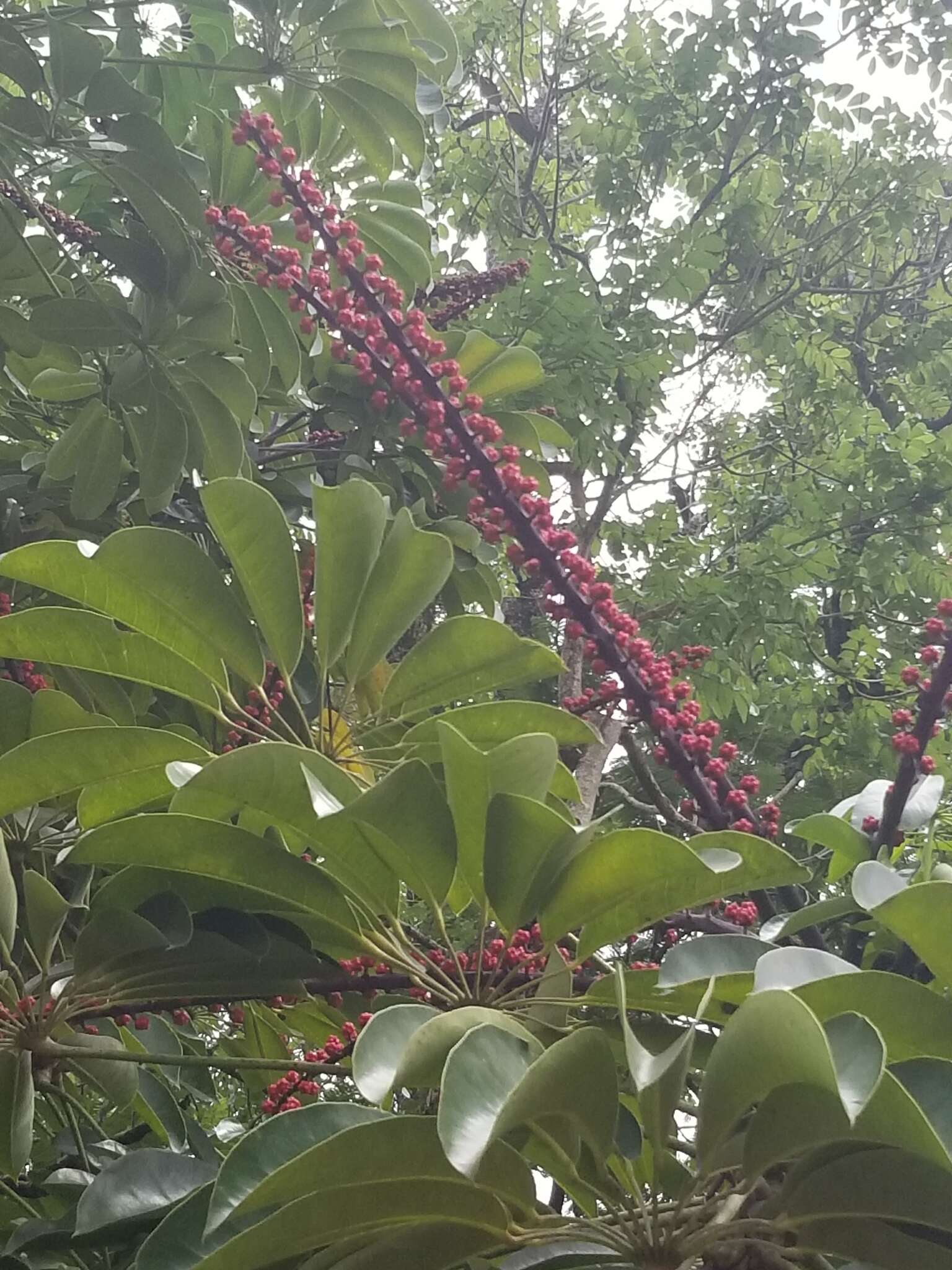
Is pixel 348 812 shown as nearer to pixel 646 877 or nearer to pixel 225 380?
pixel 646 877

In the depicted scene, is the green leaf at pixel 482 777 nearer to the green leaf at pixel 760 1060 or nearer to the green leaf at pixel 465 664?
the green leaf at pixel 760 1060

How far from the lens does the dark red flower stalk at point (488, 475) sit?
3.14 feet

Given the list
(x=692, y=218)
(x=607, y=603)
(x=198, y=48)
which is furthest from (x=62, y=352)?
(x=692, y=218)

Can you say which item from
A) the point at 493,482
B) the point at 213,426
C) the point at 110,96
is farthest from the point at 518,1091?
the point at 110,96

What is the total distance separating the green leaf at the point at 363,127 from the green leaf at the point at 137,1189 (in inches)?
56.0

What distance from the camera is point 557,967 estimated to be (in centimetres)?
77

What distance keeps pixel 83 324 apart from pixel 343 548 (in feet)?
2.46

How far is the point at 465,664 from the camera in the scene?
1028 millimetres

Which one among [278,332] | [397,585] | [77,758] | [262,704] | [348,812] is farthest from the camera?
[278,332]

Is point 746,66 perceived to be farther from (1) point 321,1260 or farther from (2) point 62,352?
(1) point 321,1260

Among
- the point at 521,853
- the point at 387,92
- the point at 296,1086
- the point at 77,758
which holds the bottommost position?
the point at 296,1086

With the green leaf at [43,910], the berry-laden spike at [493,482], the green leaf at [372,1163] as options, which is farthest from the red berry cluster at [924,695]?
the green leaf at [43,910]

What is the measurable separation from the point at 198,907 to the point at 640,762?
44cm

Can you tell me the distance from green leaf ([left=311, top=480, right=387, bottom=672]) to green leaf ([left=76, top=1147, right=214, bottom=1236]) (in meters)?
0.44
